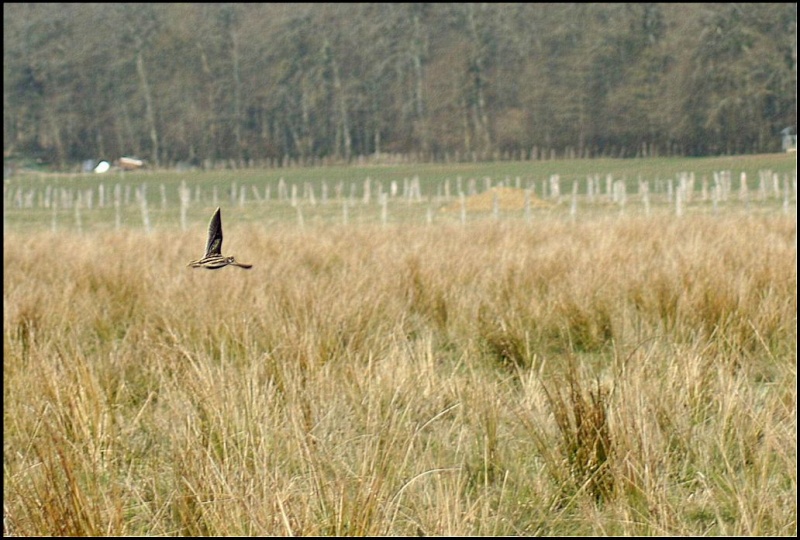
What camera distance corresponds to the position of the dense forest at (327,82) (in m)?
1.47

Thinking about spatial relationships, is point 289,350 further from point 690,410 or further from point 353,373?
point 690,410

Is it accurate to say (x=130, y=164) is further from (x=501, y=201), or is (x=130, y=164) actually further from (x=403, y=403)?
(x=501, y=201)

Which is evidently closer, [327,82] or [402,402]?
[327,82]

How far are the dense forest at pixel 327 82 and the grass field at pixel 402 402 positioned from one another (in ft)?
0.99

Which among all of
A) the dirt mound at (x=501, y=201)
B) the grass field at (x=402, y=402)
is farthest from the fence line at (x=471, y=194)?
the grass field at (x=402, y=402)

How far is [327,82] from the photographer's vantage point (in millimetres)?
1863

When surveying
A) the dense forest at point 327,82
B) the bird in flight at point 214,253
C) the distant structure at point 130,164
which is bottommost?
the bird in flight at point 214,253

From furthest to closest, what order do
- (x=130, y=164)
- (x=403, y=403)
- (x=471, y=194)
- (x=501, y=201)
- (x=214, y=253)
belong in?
(x=501, y=201) < (x=471, y=194) < (x=403, y=403) < (x=130, y=164) < (x=214, y=253)

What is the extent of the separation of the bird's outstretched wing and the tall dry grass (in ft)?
0.08

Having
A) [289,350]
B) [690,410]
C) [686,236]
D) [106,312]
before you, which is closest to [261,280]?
[106,312]

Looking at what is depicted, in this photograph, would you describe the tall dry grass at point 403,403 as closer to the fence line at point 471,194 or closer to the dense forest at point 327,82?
the dense forest at point 327,82

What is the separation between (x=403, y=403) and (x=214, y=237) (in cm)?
317

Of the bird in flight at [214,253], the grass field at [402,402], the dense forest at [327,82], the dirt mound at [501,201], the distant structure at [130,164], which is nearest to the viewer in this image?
the bird in flight at [214,253]

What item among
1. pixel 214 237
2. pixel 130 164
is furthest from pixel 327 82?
pixel 214 237
